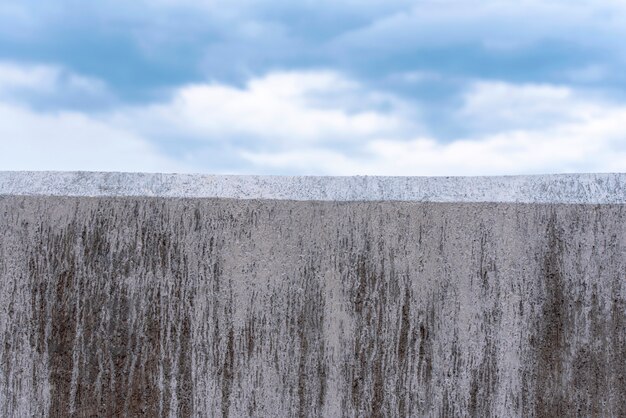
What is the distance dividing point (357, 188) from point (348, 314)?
0.54 m

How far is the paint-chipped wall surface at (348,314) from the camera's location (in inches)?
112

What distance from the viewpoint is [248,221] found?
9.43 feet

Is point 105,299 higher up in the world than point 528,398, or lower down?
higher up

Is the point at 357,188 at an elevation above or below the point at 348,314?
A: above

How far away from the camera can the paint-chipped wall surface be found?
284 centimetres

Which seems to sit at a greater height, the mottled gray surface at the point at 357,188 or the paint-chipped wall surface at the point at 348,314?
the mottled gray surface at the point at 357,188

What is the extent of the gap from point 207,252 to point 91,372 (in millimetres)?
714

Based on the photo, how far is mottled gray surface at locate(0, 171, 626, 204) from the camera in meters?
2.90

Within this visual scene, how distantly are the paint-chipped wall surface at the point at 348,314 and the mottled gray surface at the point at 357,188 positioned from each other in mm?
25

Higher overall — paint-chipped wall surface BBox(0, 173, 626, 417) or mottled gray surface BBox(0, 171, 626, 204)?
mottled gray surface BBox(0, 171, 626, 204)

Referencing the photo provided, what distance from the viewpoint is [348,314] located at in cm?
285

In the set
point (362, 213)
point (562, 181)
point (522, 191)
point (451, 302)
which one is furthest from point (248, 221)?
point (562, 181)

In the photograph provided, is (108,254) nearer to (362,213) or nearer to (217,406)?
(217,406)

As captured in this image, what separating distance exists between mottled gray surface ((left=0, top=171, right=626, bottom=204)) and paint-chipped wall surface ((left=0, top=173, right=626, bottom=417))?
0.08 ft
